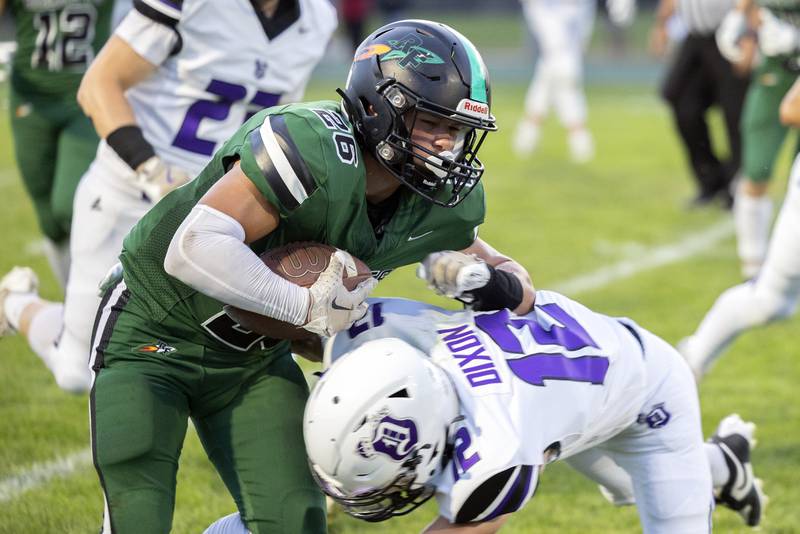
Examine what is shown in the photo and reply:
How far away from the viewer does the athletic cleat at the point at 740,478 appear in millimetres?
3660

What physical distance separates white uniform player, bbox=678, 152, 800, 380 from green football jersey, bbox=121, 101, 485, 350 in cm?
172

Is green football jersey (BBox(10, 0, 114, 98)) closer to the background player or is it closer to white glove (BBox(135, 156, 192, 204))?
white glove (BBox(135, 156, 192, 204))

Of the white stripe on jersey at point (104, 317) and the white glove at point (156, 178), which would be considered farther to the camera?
the white glove at point (156, 178)

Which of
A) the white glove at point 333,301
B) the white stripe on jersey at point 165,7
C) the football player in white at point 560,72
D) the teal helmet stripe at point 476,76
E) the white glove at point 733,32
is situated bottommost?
the football player in white at point 560,72

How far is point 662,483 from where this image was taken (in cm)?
324

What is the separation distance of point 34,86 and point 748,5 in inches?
169

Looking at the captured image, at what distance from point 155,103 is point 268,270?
1672mm

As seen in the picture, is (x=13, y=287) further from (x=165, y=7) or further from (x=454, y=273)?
(x=454, y=273)

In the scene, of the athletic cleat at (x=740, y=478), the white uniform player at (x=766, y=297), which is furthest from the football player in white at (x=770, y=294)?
the athletic cleat at (x=740, y=478)

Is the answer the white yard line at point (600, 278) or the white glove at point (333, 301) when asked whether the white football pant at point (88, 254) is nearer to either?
the white yard line at point (600, 278)

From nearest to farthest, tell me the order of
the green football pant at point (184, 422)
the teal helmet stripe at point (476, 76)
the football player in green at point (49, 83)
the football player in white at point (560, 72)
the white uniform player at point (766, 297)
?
the green football pant at point (184, 422), the teal helmet stripe at point (476, 76), the white uniform player at point (766, 297), the football player in green at point (49, 83), the football player in white at point (560, 72)

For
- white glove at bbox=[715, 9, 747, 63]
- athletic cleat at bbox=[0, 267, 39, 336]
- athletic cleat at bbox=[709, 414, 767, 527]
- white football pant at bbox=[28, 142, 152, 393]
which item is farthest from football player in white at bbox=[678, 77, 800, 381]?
white glove at bbox=[715, 9, 747, 63]

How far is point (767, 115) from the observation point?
6.44m

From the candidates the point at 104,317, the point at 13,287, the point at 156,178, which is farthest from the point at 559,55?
the point at 104,317
